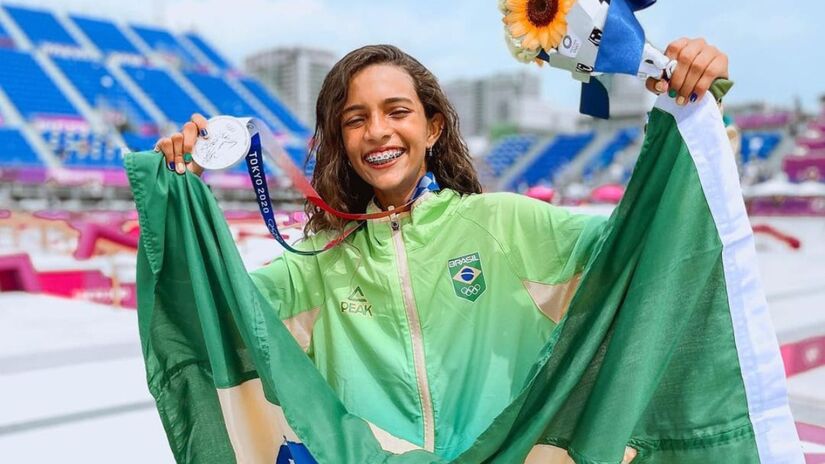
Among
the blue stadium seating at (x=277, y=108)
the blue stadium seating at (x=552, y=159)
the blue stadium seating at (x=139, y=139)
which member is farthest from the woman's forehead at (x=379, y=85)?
the blue stadium seating at (x=552, y=159)

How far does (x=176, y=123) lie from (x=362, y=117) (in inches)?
1203

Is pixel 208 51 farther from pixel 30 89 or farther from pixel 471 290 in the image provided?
pixel 471 290

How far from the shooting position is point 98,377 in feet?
12.9

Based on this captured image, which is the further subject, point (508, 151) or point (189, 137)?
point (508, 151)

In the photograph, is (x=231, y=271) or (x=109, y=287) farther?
(x=109, y=287)

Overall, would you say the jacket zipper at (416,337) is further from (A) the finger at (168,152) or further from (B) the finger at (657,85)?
(B) the finger at (657,85)

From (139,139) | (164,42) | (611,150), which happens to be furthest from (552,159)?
(139,139)

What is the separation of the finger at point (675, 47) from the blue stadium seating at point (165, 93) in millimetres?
31172

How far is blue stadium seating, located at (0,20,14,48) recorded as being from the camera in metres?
29.8

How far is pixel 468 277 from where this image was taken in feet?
5.20

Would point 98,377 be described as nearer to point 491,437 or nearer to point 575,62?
point 491,437

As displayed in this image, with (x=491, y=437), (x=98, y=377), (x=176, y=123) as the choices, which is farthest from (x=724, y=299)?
(x=176, y=123)

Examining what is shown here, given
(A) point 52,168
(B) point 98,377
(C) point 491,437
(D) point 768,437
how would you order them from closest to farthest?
(D) point 768,437
(C) point 491,437
(B) point 98,377
(A) point 52,168

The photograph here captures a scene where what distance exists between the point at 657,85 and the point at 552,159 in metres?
42.3
